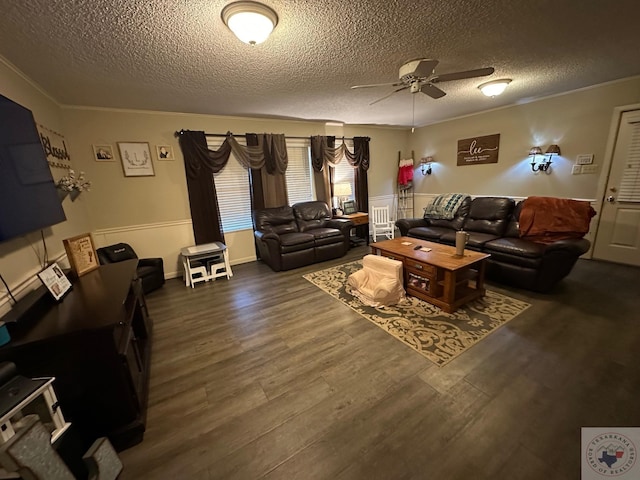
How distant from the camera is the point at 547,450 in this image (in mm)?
1341

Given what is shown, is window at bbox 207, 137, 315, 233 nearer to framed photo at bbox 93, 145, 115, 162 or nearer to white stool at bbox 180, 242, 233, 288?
white stool at bbox 180, 242, 233, 288

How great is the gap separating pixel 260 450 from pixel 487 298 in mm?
2704

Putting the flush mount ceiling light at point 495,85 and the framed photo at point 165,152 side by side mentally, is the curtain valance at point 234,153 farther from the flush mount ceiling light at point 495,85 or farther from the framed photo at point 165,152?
the flush mount ceiling light at point 495,85

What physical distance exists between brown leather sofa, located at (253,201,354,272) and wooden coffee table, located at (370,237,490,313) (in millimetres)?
1401

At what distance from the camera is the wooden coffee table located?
261cm

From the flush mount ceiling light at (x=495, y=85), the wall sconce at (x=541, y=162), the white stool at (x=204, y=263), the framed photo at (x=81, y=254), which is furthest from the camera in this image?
the wall sconce at (x=541, y=162)

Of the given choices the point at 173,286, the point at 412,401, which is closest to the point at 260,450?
the point at 412,401

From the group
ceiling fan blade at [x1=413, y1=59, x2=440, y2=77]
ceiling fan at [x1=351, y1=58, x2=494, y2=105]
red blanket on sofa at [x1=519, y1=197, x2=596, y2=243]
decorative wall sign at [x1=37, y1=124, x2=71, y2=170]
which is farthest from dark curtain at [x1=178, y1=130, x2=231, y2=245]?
red blanket on sofa at [x1=519, y1=197, x2=596, y2=243]

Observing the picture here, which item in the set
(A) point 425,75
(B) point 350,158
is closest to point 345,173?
(B) point 350,158

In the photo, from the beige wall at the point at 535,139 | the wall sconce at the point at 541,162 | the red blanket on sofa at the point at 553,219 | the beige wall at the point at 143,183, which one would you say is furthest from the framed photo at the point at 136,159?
the wall sconce at the point at 541,162

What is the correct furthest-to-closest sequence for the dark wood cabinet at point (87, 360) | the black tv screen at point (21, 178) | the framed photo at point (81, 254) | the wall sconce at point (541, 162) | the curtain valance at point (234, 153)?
1. the wall sconce at point (541, 162)
2. the curtain valance at point (234, 153)
3. the framed photo at point (81, 254)
4. the black tv screen at point (21, 178)
5. the dark wood cabinet at point (87, 360)

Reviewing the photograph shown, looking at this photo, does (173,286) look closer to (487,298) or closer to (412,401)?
(412,401)

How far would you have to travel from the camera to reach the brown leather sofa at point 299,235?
13.3 ft

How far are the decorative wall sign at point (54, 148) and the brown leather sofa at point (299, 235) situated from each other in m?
2.40
